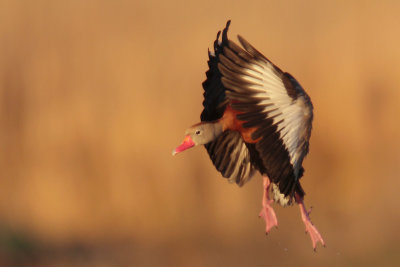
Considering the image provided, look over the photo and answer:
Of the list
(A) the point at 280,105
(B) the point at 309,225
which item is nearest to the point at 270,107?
(A) the point at 280,105

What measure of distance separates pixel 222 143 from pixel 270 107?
215 millimetres

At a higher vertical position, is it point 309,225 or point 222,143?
point 222,143

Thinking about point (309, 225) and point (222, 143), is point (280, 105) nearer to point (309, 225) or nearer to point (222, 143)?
point (222, 143)

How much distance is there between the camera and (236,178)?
6.72 feet

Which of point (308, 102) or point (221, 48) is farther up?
point (221, 48)

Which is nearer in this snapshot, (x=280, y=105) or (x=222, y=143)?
(x=280, y=105)

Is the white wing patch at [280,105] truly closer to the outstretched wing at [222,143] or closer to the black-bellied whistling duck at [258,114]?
the black-bellied whistling duck at [258,114]

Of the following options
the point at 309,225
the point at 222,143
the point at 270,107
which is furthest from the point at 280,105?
the point at 309,225

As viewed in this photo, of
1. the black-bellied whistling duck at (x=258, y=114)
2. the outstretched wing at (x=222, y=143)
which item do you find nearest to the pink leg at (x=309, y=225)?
the black-bellied whistling duck at (x=258, y=114)

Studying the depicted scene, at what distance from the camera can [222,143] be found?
2.00 m

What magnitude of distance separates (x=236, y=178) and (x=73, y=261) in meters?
1.01

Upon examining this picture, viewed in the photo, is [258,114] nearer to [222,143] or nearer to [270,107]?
[270,107]

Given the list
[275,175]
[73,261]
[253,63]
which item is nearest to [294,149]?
[275,175]

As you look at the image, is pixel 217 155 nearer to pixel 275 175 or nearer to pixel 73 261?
pixel 275 175
